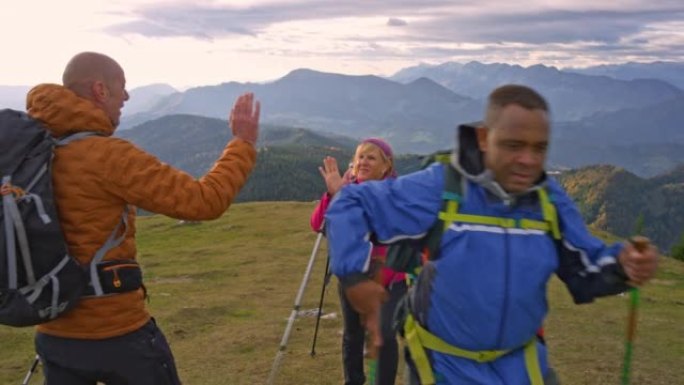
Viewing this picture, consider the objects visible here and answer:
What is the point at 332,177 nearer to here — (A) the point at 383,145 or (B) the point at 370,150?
(B) the point at 370,150

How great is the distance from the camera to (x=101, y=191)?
4.81 metres

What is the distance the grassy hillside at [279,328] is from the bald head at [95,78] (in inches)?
326

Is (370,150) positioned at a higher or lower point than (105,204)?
lower

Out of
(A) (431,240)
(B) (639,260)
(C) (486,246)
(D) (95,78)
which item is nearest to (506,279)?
(C) (486,246)

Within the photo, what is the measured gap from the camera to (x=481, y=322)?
158 inches

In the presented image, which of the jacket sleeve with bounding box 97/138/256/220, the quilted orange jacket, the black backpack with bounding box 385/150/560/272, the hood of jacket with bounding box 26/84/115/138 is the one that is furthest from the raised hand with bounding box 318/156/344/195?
the hood of jacket with bounding box 26/84/115/138

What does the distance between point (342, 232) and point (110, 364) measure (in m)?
2.37

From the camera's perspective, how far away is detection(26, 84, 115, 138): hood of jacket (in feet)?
16.0

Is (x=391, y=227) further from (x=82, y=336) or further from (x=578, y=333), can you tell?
(x=578, y=333)

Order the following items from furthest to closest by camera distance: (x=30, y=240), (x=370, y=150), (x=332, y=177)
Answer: (x=370, y=150) < (x=332, y=177) < (x=30, y=240)

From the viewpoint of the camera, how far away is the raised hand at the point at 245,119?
5.39 metres

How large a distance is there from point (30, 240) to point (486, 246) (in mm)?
3237

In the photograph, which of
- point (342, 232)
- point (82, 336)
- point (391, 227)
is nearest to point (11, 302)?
point (82, 336)

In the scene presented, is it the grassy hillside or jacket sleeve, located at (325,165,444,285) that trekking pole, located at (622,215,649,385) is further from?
the grassy hillside
